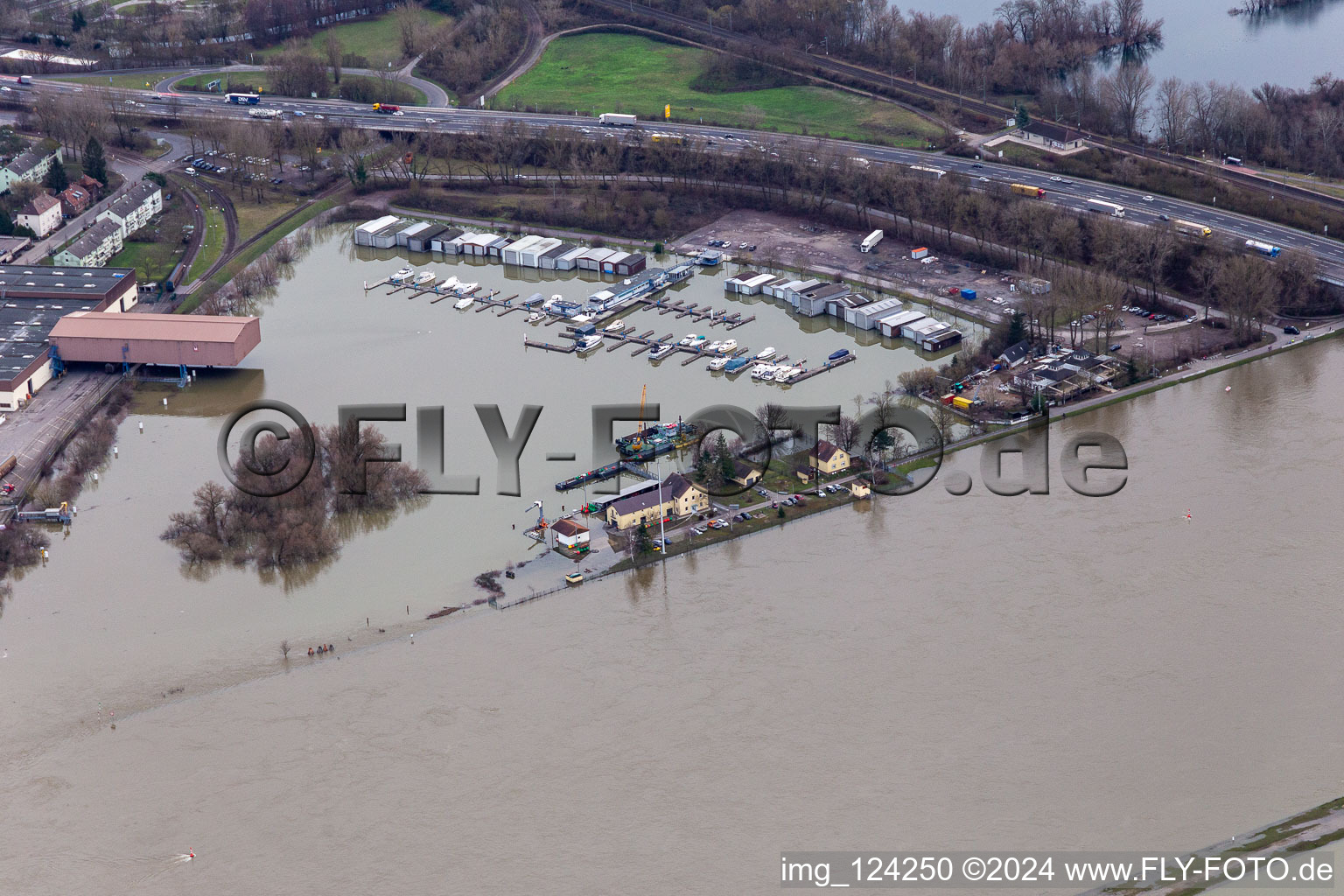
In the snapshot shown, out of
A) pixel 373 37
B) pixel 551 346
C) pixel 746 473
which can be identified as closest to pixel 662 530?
pixel 746 473

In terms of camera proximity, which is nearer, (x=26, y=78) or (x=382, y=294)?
(x=382, y=294)

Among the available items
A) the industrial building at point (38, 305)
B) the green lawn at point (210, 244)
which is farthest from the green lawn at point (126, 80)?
the industrial building at point (38, 305)

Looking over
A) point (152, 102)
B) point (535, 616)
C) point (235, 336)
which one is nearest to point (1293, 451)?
point (535, 616)

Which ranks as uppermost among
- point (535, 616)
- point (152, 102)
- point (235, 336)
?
point (152, 102)

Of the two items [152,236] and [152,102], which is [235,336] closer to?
[152,236]

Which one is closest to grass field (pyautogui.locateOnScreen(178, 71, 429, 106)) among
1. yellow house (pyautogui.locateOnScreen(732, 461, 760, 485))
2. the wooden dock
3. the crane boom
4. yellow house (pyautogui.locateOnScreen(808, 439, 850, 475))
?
the wooden dock

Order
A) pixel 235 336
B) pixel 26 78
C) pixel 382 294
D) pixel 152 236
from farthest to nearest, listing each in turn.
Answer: pixel 26 78 < pixel 152 236 < pixel 382 294 < pixel 235 336

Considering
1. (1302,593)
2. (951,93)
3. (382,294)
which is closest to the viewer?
(1302,593)
